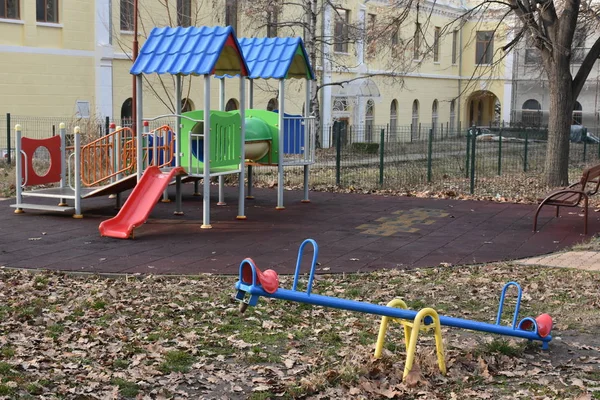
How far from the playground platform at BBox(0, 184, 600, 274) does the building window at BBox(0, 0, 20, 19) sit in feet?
34.0

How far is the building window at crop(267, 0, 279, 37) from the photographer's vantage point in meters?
26.7

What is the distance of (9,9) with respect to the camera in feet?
77.6

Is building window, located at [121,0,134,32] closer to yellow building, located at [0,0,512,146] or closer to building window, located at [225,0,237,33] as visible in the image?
yellow building, located at [0,0,512,146]

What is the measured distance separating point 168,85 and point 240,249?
1943 centimetres

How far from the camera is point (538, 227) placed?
1238 centimetres

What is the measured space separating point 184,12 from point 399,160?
37.3ft

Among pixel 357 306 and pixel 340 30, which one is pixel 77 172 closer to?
pixel 357 306

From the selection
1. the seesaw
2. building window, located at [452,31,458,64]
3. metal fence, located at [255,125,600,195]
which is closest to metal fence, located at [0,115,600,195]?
metal fence, located at [255,125,600,195]

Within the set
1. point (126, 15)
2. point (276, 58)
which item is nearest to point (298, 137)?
point (276, 58)

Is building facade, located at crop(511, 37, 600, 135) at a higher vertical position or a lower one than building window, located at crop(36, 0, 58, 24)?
lower

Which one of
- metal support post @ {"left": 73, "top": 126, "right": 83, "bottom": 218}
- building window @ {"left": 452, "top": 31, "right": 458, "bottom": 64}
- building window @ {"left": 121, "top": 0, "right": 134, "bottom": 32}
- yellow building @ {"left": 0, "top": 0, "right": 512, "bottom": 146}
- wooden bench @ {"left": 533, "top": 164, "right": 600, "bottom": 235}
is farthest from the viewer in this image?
building window @ {"left": 452, "top": 31, "right": 458, "bottom": 64}

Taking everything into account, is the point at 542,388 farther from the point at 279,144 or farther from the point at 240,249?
the point at 279,144

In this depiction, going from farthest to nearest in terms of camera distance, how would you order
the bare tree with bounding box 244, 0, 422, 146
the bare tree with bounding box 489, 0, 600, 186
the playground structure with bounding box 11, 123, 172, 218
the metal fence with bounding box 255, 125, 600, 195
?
1. the bare tree with bounding box 244, 0, 422, 146
2. the metal fence with bounding box 255, 125, 600, 195
3. the bare tree with bounding box 489, 0, 600, 186
4. the playground structure with bounding box 11, 123, 172, 218

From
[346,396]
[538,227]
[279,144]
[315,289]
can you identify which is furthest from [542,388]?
[279,144]
